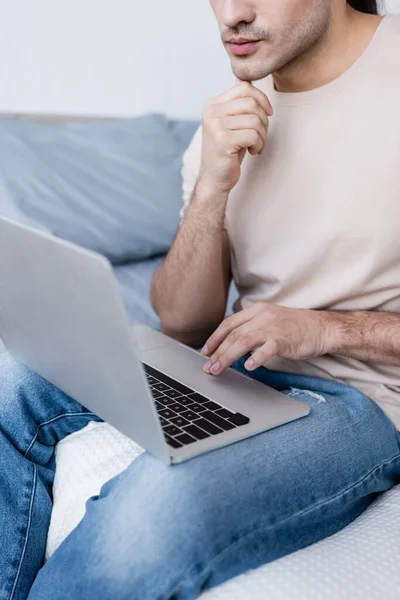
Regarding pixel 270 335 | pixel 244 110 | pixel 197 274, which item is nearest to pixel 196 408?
pixel 270 335

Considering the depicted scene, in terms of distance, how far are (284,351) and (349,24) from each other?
1.79ft

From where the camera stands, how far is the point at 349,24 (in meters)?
1.20

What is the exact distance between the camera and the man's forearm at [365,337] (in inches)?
42.4

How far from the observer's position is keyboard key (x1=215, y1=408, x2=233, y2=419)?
0.96 m

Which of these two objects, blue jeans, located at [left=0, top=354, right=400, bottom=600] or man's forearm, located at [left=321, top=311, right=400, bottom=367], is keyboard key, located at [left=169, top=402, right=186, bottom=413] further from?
man's forearm, located at [left=321, top=311, right=400, bottom=367]

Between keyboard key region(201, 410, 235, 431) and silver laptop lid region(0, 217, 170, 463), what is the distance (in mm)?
113

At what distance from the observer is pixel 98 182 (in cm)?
200

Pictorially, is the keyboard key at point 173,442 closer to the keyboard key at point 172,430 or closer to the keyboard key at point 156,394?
the keyboard key at point 172,430

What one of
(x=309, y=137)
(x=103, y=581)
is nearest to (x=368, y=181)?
(x=309, y=137)

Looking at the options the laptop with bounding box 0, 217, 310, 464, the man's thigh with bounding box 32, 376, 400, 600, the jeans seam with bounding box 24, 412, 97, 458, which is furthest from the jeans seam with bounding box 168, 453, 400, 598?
the jeans seam with bounding box 24, 412, 97, 458

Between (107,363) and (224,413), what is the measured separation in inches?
8.6

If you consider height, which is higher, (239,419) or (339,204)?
(339,204)

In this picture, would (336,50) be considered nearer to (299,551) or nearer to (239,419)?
(239,419)

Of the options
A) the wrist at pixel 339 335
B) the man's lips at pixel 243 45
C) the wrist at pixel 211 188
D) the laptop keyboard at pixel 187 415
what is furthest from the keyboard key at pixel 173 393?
the man's lips at pixel 243 45
